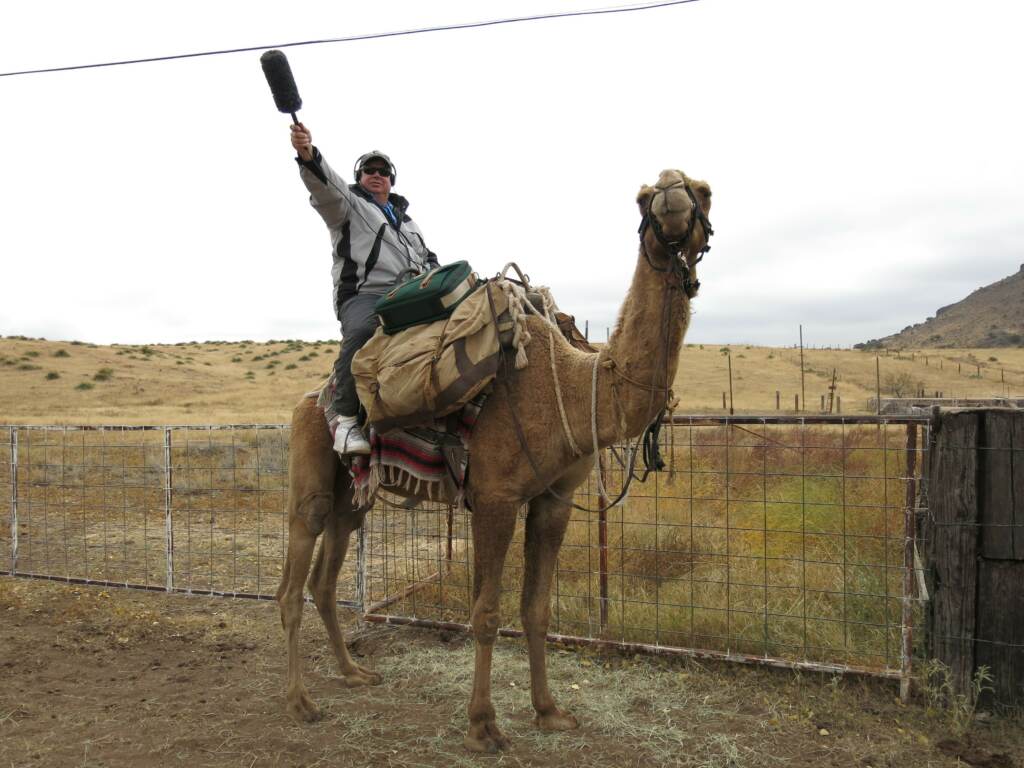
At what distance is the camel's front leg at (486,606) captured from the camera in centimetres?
421

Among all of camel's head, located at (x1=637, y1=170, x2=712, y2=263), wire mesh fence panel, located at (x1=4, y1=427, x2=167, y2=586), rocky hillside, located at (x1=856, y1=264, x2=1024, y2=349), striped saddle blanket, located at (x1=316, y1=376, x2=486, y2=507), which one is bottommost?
wire mesh fence panel, located at (x1=4, y1=427, x2=167, y2=586)

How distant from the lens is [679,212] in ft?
11.2

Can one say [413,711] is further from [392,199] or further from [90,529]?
[90,529]

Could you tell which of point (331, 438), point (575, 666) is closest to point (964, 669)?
point (575, 666)

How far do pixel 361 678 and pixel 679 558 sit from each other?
11.1 feet

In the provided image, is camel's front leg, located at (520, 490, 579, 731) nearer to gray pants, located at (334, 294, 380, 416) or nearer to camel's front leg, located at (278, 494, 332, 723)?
gray pants, located at (334, 294, 380, 416)

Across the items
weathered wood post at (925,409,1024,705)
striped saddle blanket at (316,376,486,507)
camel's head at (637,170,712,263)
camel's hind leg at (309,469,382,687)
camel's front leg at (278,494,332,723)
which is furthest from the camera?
camel's hind leg at (309,469,382,687)

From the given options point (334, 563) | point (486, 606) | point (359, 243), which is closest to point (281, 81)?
point (359, 243)

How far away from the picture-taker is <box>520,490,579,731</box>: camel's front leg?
460cm

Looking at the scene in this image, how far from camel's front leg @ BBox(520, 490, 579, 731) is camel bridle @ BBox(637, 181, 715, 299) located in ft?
5.29

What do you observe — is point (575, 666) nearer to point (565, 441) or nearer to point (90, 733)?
point (565, 441)

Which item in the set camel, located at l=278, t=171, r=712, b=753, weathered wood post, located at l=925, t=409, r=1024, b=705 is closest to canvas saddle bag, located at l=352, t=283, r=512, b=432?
camel, located at l=278, t=171, r=712, b=753

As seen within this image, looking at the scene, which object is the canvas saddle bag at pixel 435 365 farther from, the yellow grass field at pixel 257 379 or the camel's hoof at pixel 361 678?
the yellow grass field at pixel 257 379

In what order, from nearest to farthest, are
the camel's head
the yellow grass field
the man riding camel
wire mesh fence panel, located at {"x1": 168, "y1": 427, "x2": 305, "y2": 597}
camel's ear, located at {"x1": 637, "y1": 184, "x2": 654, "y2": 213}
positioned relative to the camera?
the camel's head
camel's ear, located at {"x1": 637, "y1": 184, "x2": 654, "y2": 213}
the man riding camel
wire mesh fence panel, located at {"x1": 168, "y1": 427, "x2": 305, "y2": 597}
the yellow grass field
